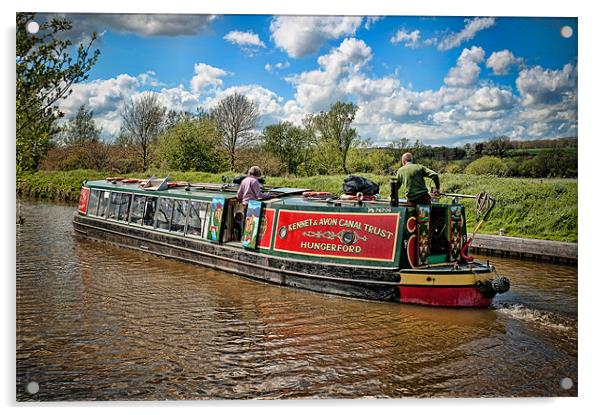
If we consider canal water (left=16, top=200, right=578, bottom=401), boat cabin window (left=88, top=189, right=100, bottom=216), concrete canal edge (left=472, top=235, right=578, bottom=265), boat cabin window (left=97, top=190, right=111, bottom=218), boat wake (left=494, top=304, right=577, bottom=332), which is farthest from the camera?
boat cabin window (left=88, top=189, right=100, bottom=216)

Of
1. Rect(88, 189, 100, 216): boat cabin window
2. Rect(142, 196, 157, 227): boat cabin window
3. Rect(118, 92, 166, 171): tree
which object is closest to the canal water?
Rect(142, 196, 157, 227): boat cabin window

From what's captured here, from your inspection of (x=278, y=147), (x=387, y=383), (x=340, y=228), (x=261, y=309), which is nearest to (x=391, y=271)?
(x=340, y=228)

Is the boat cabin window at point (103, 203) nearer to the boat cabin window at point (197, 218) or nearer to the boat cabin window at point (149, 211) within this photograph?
the boat cabin window at point (149, 211)

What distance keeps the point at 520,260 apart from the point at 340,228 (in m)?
4.57

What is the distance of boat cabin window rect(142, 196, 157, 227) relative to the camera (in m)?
11.2

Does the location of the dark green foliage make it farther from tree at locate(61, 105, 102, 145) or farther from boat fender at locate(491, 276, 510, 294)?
tree at locate(61, 105, 102, 145)

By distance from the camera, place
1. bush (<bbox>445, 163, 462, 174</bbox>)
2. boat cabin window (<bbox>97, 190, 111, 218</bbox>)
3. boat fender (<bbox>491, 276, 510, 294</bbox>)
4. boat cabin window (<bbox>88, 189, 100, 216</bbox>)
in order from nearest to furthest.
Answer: boat fender (<bbox>491, 276, 510, 294</bbox>), bush (<bbox>445, 163, 462, 174</bbox>), boat cabin window (<bbox>97, 190, 111, 218</bbox>), boat cabin window (<bbox>88, 189, 100, 216</bbox>)

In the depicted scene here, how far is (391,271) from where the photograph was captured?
24.5ft

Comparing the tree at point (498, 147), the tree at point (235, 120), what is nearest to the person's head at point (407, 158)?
the tree at point (498, 147)

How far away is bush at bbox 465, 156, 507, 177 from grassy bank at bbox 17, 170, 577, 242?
0.17 meters

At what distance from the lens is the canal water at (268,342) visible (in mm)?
5043

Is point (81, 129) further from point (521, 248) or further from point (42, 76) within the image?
point (521, 248)

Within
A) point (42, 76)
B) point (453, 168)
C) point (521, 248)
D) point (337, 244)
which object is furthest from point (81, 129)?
point (521, 248)
